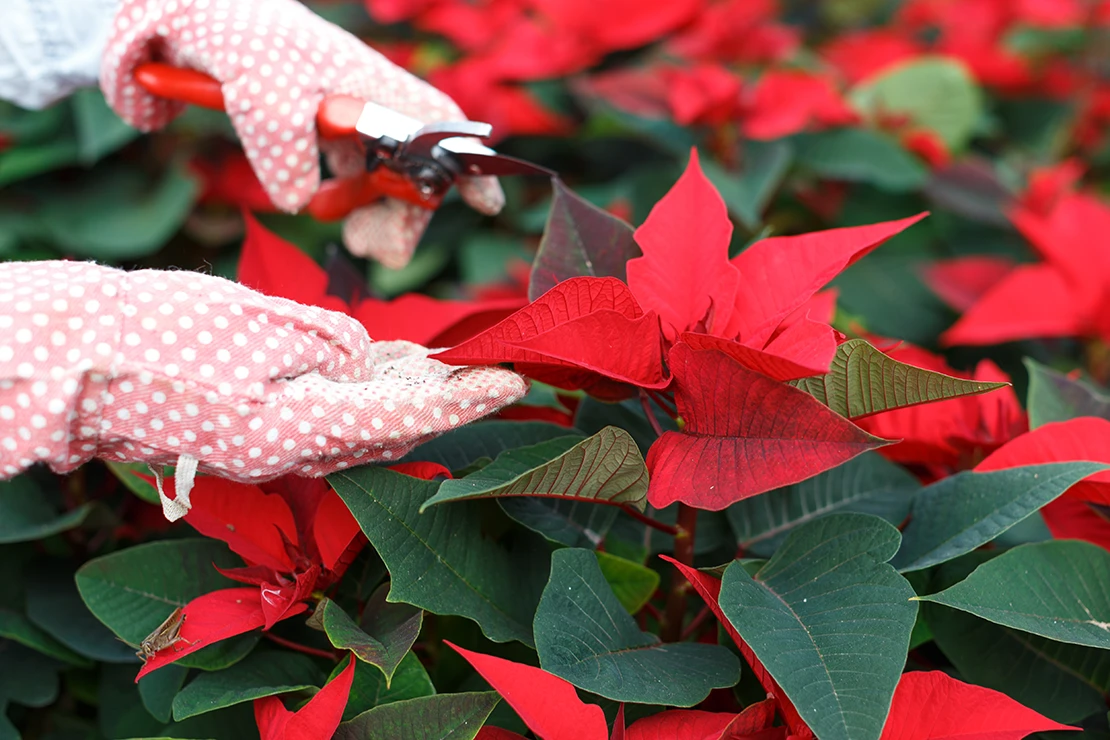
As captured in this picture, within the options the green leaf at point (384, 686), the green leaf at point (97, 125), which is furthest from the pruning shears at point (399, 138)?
the green leaf at point (97, 125)

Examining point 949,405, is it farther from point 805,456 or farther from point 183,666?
point 183,666

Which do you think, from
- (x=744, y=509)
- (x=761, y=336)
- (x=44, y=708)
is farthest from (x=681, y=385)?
(x=44, y=708)

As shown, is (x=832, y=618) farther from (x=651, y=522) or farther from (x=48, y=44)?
(x=48, y=44)

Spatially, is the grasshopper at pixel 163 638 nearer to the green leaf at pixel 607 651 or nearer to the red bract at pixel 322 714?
the red bract at pixel 322 714

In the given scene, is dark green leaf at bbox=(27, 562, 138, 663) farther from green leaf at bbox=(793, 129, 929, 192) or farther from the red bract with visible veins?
green leaf at bbox=(793, 129, 929, 192)

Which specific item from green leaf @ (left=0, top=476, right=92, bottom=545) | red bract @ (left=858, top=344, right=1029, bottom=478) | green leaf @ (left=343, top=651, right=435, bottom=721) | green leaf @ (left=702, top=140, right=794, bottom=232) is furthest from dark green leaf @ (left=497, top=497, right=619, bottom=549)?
green leaf @ (left=702, top=140, right=794, bottom=232)

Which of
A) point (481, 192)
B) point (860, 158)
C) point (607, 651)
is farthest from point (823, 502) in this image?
point (860, 158)
